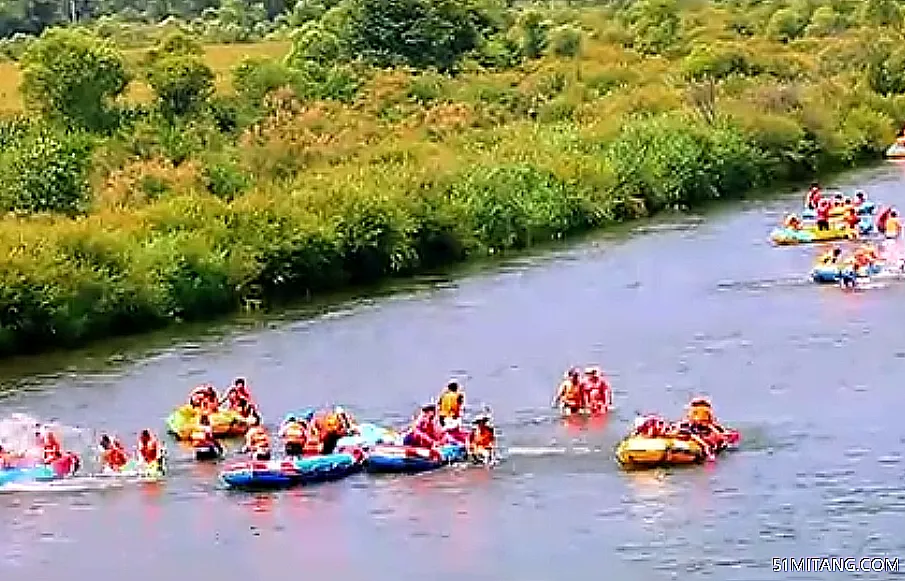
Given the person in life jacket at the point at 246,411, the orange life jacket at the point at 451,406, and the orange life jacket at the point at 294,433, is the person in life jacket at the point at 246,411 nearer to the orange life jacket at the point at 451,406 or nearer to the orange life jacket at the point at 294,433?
the orange life jacket at the point at 294,433

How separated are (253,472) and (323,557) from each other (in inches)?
168

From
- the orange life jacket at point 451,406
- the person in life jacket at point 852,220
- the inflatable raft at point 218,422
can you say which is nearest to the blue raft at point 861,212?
the person in life jacket at point 852,220

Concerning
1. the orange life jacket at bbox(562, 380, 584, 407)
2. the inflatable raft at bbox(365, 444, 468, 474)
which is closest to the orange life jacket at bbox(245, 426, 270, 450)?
the inflatable raft at bbox(365, 444, 468, 474)

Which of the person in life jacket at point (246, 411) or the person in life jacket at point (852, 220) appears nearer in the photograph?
the person in life jacket at point (246, 411)

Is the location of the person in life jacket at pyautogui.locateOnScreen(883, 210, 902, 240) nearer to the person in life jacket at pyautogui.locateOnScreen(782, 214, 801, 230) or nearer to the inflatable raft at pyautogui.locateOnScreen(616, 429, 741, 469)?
the person in life jacket at pyautogui.locateOnScreen(782, 214, 801, 230)

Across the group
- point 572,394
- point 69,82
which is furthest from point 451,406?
point 69,82

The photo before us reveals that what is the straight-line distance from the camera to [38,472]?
1398 inches

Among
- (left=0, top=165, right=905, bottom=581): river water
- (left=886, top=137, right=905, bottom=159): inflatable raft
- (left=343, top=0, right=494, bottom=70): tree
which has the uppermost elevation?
(left=343, top=0, right=494, bottom=70): tree

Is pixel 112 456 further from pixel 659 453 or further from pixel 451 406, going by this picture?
pixel 659 453

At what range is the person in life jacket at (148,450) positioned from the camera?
3497 cm

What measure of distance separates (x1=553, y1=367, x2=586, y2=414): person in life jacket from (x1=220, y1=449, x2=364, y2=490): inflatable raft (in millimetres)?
4783

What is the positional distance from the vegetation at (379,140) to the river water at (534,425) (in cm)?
287

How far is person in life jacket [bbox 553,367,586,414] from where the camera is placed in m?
37.4

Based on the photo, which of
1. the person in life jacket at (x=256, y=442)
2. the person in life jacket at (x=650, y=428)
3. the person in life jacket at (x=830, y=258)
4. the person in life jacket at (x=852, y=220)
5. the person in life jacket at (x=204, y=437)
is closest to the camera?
the person in life jacket at (x=650, y=428)
